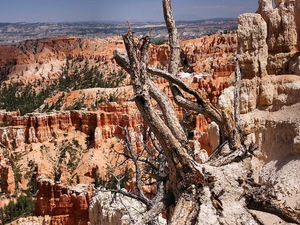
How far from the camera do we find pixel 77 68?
71.6m

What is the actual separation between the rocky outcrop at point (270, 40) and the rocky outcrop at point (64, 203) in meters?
12.5

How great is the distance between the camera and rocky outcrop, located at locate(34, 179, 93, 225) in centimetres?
1944

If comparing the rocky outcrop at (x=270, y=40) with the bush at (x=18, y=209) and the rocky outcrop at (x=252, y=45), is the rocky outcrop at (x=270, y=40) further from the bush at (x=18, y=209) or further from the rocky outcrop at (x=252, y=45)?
the bush at (x=18, y=209)

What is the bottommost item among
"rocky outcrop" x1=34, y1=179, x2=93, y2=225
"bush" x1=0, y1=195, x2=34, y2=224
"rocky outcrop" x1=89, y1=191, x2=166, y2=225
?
"bush" x1=0, y1=195, x2=34, y2=224

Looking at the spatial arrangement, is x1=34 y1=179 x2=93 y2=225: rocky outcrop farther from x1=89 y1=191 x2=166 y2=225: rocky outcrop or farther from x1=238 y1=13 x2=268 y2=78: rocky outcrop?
x1=238 y1=13 x2=268 y2=78: rocky outcrop

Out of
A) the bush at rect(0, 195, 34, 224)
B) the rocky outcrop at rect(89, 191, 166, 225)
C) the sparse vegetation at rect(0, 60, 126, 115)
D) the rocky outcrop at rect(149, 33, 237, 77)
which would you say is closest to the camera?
the rocky outcrop at rect(89, 191, 166, 225)

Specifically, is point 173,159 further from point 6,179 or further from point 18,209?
point 6,179

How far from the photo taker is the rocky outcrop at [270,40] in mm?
10031

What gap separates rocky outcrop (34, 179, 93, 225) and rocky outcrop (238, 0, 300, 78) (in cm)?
1248

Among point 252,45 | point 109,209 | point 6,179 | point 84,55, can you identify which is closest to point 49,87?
point 84,55

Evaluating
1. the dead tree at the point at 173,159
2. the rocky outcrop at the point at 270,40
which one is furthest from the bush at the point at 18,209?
the dead tree at the point at 173,159

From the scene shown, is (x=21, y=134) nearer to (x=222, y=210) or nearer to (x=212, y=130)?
(x=212, y=130)

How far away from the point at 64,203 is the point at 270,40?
14744mm

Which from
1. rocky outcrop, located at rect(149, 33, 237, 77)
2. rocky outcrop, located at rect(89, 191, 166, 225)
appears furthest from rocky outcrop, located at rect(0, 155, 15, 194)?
rocky outcrop, located at rect(149, 33, 237, 77)
